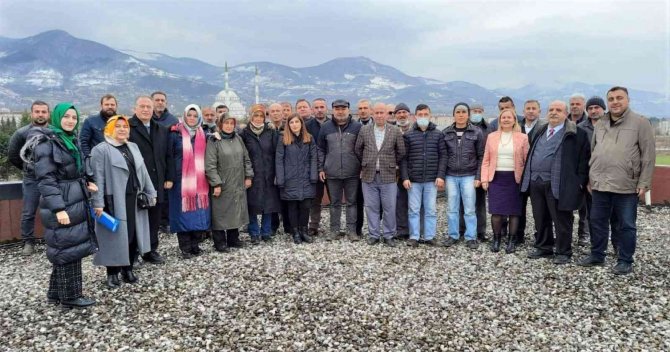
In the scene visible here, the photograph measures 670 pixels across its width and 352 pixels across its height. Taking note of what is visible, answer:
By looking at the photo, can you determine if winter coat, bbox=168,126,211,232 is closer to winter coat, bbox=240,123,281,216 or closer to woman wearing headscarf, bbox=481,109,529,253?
winter coat, bbox=240,123,281,216

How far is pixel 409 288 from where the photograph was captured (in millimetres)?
5297

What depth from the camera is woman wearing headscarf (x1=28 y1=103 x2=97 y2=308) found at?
14.1ft

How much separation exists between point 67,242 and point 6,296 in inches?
60.1

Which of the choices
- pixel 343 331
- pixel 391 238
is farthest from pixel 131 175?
pixel 391 238

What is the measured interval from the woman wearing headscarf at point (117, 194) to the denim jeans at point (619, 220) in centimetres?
591

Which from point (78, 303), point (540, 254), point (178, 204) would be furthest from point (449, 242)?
point (78, 303)

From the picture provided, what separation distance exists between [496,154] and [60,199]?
5.68 m

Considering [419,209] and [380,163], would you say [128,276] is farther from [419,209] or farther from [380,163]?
[419,209]

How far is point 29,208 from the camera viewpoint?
711 centimetres

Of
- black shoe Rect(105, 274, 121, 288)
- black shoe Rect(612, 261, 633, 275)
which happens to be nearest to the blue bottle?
black shoe Rect(105, 274, 121, 288)

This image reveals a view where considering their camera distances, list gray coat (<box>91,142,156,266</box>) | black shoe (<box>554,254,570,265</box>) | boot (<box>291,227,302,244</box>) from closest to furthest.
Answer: gray coat (<box>91,142,156,266</box>), black shoe (<box>554,254,570,265</box>), boot (<box>291,227,302,244</box>)

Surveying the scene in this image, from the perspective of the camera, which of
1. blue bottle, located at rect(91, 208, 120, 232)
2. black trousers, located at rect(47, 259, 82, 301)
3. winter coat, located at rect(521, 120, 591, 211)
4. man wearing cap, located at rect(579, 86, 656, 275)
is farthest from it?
winter coat, located at rect(521, 120, 591, 211)

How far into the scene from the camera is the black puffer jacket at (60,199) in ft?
14.1

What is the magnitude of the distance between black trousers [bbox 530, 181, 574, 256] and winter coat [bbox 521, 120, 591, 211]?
0.16 m
